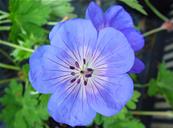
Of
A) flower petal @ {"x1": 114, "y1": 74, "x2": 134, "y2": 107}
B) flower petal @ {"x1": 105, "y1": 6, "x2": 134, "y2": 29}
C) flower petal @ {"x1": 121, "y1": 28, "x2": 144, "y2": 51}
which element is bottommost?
flower petal @ {"x1": 114, "y1": 74, "x2": 134, "y2": 107}

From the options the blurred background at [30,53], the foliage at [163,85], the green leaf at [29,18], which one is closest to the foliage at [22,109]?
the blurred background at [30,53]

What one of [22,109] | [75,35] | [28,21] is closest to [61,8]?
[28,21]

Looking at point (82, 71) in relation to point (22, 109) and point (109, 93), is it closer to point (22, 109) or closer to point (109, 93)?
point (109, 93)

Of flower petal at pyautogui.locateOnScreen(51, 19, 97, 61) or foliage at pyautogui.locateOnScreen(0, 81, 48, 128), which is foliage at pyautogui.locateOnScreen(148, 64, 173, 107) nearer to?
foliage at pyautogui.locateOnScreen(0, 81, 48, 128)

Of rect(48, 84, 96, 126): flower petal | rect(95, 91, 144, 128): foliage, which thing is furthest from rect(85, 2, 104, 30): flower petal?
rect(95, 91, 144, 128): foliage

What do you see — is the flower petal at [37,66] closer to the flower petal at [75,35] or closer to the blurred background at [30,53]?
the flower petal at [75,35]
